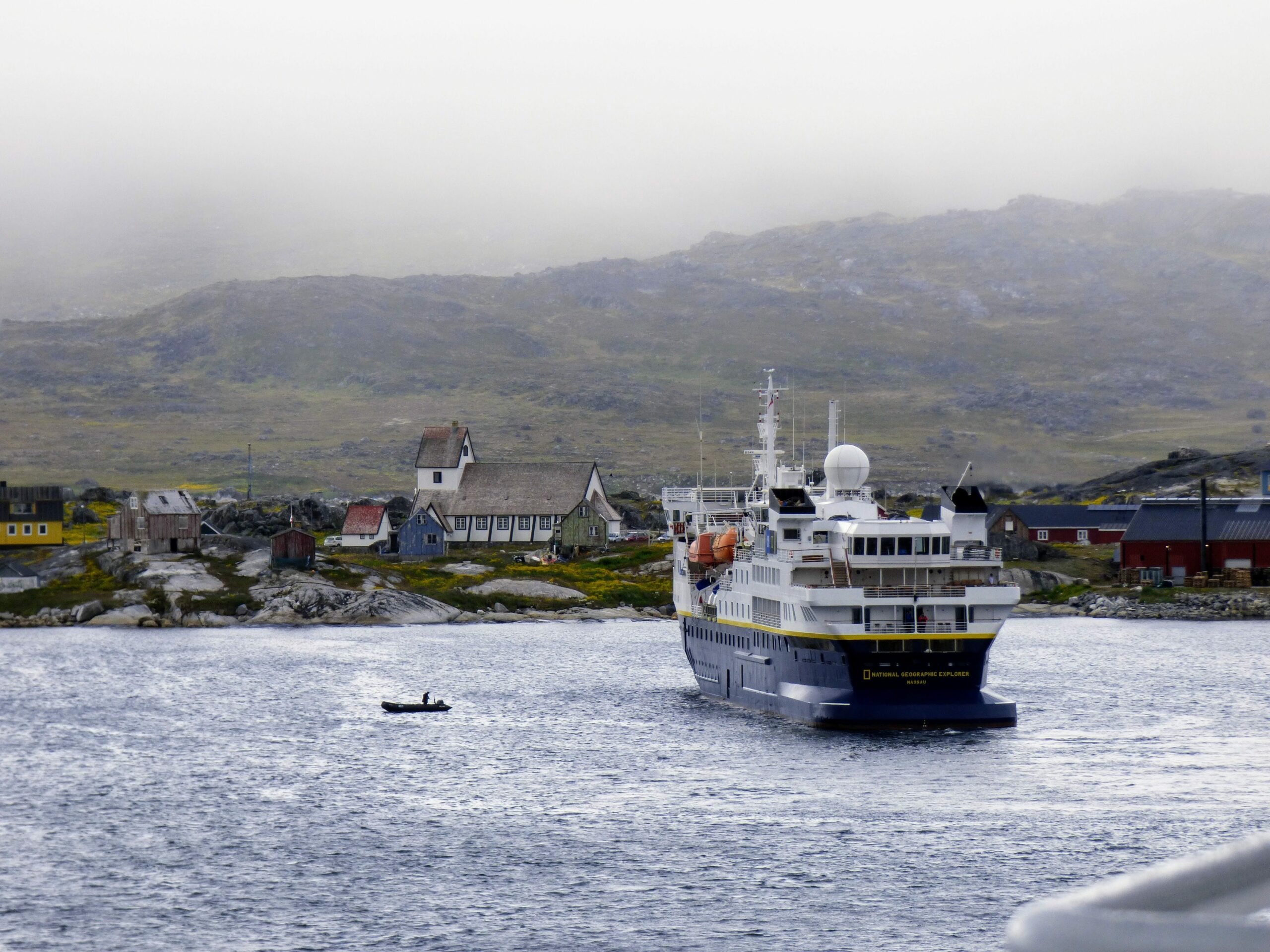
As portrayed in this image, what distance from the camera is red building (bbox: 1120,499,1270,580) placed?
14912 centimetres

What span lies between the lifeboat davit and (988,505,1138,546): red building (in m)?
94.7

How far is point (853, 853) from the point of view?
46750 millimetres

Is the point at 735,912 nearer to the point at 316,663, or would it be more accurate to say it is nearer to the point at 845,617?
the point at 845,617

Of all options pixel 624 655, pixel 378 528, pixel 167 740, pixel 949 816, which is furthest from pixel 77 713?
pixel 378 528

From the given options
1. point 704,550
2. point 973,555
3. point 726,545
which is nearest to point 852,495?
point 726,545

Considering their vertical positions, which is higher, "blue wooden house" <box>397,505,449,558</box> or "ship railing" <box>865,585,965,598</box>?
"blue wooden house" <box>397,505,449,558</box>

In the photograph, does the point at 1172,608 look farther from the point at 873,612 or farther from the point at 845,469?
the point at 873,612

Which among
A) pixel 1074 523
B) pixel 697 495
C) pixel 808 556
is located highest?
pixel 1074 523

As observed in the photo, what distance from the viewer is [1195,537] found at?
150250mm

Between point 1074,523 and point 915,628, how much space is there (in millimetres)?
117000

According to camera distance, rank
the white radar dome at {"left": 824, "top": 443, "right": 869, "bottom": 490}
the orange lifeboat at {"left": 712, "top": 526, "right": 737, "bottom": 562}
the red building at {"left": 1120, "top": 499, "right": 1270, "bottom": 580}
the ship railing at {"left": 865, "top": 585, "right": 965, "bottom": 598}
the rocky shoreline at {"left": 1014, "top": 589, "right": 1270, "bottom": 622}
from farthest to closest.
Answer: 1. the red building at {"left": 1120, "top": 499, "right": 1270, "bottom": 580}
2. the rocky shoreline at {"left": 1014, "top": 589, "right": 1270, "bottom": 622}
3. the orange lifeboat at {"left": 712, "top": 526, "right": 737, "bottom": 562}
4. the white radar dome at {"left": 824, "top": 443, "right": 869, "bottom": 490}
5. the ship railing at {"left": 865, "top": 585, "right": 965, "bottom": 598}

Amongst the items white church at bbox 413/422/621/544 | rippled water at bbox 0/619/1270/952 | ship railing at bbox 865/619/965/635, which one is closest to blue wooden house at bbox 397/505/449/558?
white church at bbox 413/422/621/544

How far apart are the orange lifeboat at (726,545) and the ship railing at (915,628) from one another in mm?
17550

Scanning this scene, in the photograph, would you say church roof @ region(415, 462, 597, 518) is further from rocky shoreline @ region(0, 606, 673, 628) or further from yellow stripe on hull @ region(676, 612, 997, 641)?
yellow stripe on hull @ region(676, 612, 997, 641)
